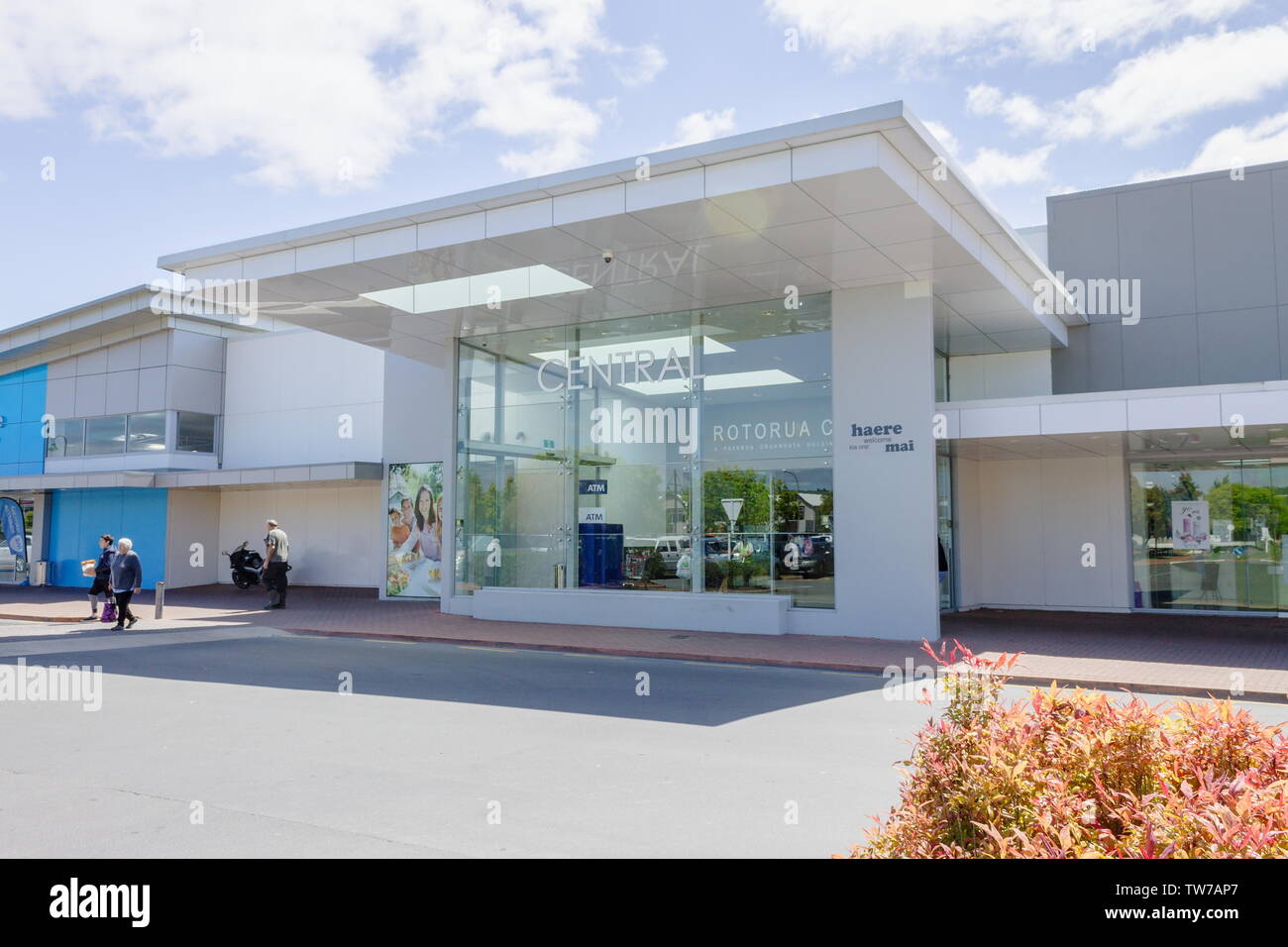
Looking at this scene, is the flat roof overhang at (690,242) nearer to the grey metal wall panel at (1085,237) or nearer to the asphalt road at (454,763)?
the grey metal wall panel at (1085,237)

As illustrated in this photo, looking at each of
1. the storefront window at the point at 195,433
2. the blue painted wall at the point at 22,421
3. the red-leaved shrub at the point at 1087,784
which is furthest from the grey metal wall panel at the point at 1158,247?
the blue painted wall at the point at 22,421

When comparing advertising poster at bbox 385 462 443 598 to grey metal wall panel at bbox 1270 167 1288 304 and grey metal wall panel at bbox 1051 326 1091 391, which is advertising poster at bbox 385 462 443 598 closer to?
grey metal wall panel at bbox 1051 326 1091 391

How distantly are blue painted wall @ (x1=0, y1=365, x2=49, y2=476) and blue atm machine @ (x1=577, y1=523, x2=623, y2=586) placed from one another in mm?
21465

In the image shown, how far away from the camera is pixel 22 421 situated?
3055 cm

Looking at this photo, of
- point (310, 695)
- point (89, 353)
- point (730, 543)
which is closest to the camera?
point (310, 695)

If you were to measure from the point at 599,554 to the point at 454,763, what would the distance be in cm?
1019

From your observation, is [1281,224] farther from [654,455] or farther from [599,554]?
[599,554]

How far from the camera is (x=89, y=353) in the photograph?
29.0 m

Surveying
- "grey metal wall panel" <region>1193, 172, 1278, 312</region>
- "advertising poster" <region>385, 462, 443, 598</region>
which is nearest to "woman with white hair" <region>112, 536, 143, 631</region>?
"advertising poster" <region>385, 462, 443, 598</region>

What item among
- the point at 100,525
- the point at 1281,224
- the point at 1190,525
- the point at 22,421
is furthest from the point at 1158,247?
the point at 22,421

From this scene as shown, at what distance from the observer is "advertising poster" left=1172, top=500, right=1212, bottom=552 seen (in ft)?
58.7

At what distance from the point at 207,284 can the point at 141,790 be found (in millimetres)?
10427
